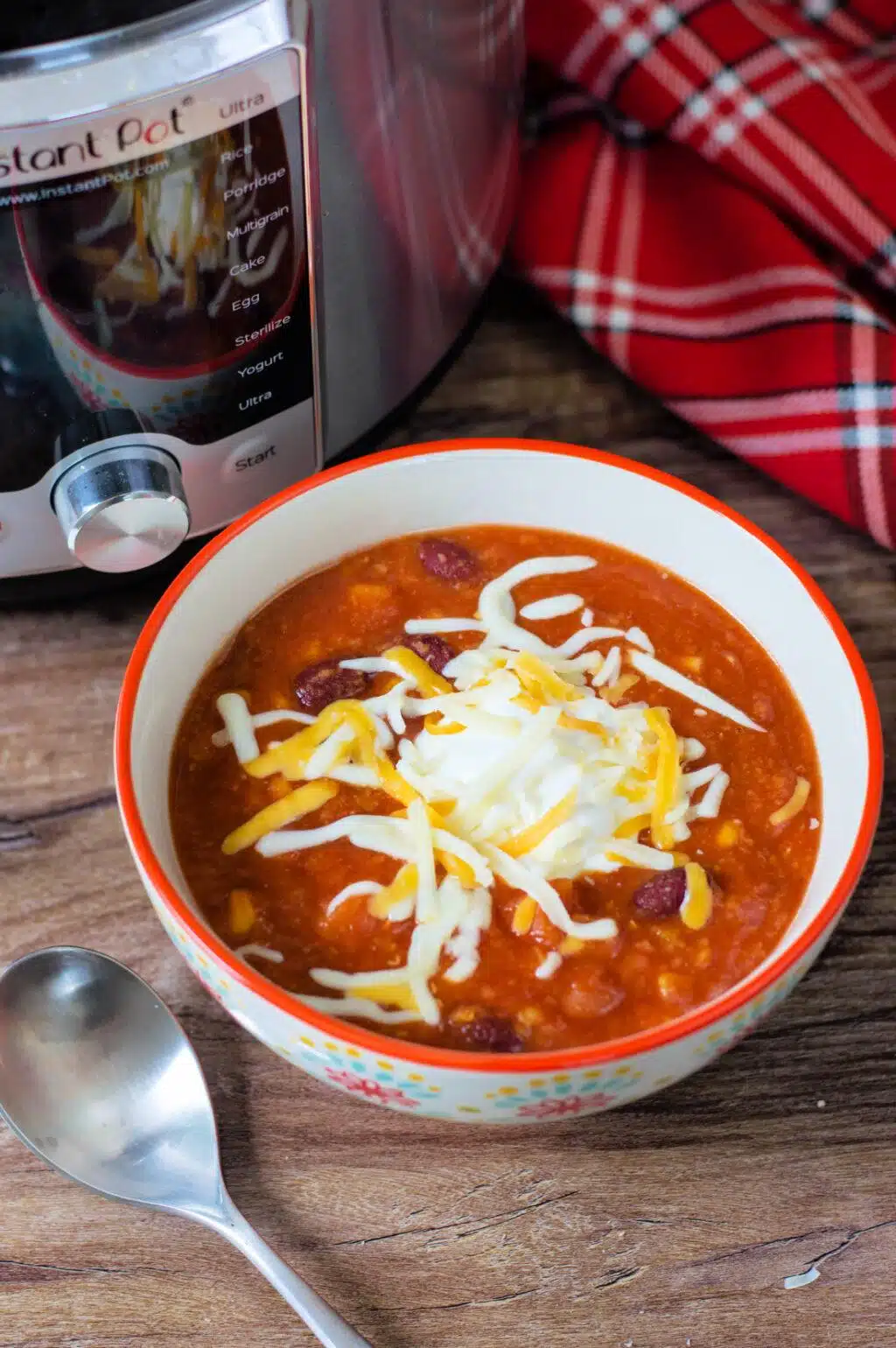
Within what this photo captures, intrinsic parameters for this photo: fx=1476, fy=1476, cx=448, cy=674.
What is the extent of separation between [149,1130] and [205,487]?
462 millimetres

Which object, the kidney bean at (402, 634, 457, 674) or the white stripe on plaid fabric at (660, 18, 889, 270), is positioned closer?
the kidney bean at (402, 634, 457, 674)

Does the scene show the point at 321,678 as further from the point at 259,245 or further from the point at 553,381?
the point at 553,381

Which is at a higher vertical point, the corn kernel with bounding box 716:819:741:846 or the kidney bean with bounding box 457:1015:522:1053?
the corn kernel with bounding box 716:819:741:846

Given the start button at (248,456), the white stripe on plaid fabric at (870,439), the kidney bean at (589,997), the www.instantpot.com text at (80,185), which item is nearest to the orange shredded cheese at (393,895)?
the kidney bean at (589,997)

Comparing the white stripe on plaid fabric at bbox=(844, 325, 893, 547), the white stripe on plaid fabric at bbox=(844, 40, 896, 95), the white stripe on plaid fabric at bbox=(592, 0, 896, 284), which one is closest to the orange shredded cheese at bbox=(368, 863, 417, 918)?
the white stripe on plaid fabric at bbox=(844, 325, 893, 547)

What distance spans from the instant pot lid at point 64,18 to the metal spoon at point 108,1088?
57 centimetres

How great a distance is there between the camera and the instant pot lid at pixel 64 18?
803 mm

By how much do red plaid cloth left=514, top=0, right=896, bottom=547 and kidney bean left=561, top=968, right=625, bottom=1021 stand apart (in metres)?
0.56

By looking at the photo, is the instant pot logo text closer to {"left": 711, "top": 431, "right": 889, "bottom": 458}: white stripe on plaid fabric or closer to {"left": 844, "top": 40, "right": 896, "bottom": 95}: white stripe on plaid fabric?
{"left": 711, "top": 431, "right": 889, "bottom": 458}: white stripe on plaid fabric

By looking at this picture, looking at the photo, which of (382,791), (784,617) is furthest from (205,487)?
(784,617)

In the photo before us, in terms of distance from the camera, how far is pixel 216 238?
37.4 inches

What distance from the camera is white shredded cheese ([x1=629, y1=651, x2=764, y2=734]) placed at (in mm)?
1051

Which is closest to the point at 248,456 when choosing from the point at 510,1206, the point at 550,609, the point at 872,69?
the point at 550,609

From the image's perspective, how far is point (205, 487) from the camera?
111cm
